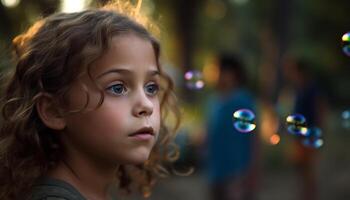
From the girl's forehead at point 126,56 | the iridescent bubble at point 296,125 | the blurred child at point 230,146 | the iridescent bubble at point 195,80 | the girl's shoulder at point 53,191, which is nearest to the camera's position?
the girl's shoulder at point 53,191

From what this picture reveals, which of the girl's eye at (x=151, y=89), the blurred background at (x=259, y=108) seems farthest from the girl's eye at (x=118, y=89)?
the blurred background at (x=259, y=108)

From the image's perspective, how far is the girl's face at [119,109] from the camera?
2.19 metres

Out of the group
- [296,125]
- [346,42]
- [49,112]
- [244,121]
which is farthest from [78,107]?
[346,42]

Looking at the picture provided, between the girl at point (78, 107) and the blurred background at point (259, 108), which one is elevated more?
the blurred background at point (259, 108)

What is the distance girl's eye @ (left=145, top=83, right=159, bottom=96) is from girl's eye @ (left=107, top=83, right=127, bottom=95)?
0.11 metres

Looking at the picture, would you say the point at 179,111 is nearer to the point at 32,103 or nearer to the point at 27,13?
the point at 32,103

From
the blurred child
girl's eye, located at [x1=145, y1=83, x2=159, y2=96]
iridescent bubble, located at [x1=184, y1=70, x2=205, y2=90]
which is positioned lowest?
girl's eye, located at [x1=145, y1=83, x2=159, y2=96]

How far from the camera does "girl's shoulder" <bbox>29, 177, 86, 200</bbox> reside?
6.93 feet

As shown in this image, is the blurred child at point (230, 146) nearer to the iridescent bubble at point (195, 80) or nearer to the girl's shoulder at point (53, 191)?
the iridescent bubble at point (195, 80)

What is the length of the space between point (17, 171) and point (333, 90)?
2711 centimetres

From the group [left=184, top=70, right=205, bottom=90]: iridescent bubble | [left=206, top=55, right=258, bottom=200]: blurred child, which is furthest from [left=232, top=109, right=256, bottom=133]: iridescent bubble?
[left=206, top=55, right=258, bottom=200]: blurred child

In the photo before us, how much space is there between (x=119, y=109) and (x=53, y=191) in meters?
0.32

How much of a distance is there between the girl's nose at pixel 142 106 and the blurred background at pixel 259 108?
557 millimetres

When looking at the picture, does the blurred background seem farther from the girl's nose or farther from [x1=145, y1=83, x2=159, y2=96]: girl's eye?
the girl's nose
